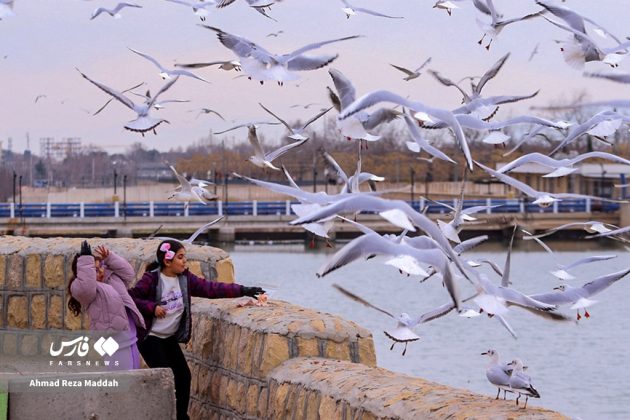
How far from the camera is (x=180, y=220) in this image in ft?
206

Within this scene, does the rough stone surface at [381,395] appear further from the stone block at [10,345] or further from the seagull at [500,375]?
the stone block at [10,345]

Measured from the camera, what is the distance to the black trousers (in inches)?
276

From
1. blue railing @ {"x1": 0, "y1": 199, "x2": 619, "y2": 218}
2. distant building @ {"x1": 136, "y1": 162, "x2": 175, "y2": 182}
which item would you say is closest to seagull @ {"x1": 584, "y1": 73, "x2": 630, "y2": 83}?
blue railing @ {"x1": 0, "y1": 199, "x2": 619, "y2": 218}

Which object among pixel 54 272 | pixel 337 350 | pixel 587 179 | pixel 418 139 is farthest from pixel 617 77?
pixel 587 179

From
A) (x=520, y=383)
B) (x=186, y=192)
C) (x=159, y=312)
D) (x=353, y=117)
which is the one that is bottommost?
(x=520, y=383)

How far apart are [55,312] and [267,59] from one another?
2055 millimetres

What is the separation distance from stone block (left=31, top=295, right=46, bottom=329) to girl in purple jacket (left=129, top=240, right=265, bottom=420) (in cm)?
197

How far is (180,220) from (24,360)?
2142 inches

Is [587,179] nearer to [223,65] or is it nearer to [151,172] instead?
[151,172]

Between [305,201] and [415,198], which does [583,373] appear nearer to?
[305,201]

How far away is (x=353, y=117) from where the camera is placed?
6.97m

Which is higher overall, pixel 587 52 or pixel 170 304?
pixel 587 52

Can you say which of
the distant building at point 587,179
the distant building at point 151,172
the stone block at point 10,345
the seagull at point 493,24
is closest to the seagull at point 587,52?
the seagull at point 493,24

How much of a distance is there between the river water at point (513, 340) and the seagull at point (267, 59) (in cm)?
143
